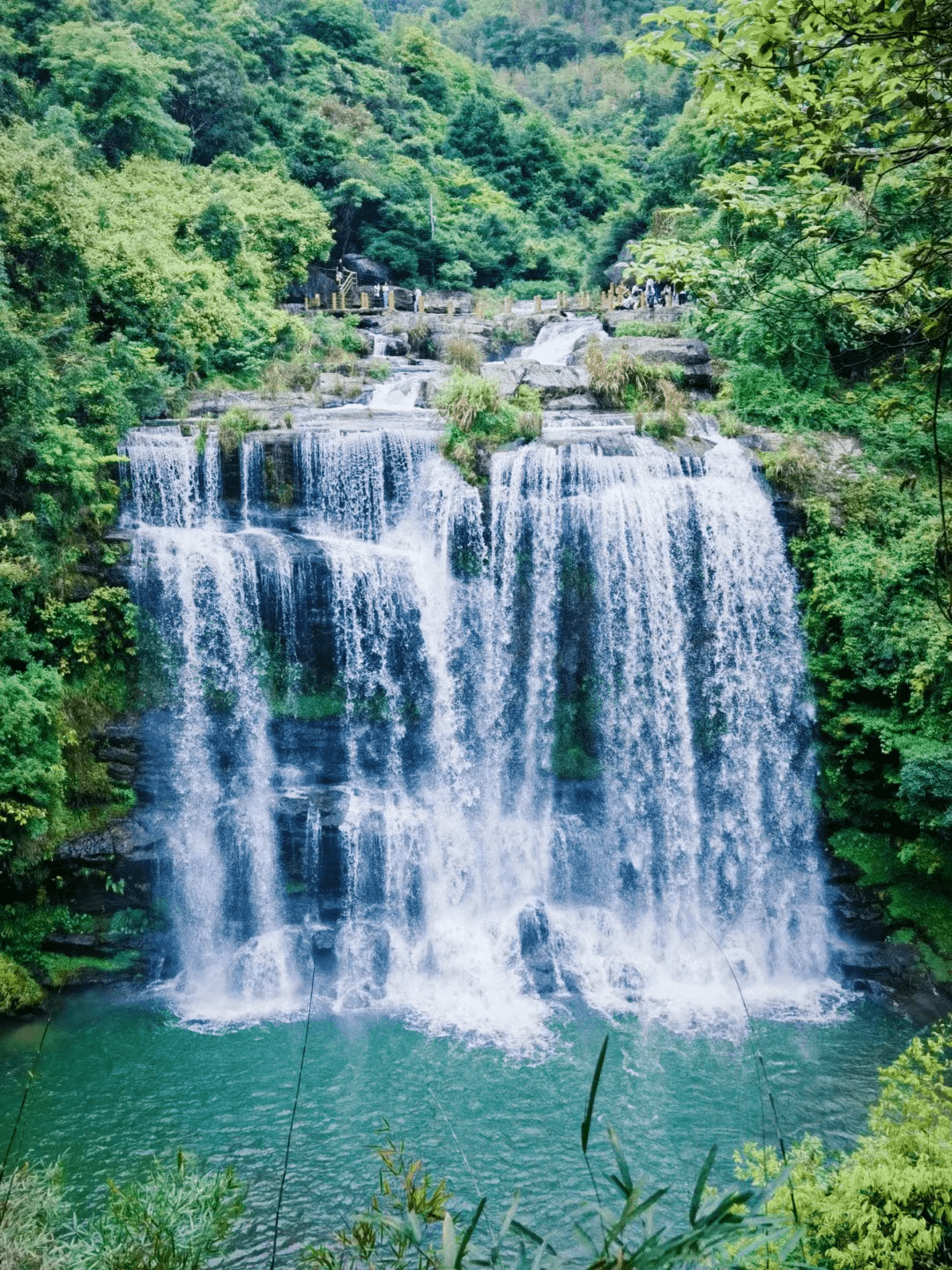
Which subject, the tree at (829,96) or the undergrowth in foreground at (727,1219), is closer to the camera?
the undergrowth in foreground at (727,1219)

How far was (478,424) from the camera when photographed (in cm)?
1441

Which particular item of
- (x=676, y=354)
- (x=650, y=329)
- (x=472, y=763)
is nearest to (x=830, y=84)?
(x=472, y=763)

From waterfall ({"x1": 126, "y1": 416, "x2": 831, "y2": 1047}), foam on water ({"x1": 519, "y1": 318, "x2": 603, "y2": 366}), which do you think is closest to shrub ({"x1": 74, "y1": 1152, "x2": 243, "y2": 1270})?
waterfall ({"x1": 126, "y1": 416, "x2": 831, "y2": 1047})

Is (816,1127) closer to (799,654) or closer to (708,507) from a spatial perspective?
(799,654)

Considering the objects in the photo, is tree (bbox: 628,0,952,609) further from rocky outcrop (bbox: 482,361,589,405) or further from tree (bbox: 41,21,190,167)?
tree (bbox: 41,21,190,167)

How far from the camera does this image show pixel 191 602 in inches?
495

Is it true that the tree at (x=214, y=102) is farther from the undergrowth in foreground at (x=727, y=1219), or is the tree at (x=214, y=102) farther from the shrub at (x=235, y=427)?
the undergrowth in foreground at (x=727, y=1219)

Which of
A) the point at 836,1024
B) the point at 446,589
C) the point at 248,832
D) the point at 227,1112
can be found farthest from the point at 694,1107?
the point at 446,589

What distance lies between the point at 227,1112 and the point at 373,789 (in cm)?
467

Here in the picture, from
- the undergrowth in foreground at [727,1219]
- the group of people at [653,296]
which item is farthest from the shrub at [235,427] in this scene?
the group of people at [653,296]

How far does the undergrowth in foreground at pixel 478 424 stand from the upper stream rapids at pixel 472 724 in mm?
358

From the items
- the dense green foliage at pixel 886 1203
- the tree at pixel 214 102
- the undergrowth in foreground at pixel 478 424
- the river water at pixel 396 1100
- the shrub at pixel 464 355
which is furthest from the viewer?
the tree at pixel 214 102

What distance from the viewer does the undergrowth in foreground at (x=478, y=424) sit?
13.7 metres

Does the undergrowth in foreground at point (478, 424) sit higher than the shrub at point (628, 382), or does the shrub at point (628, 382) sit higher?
the shrub at point (628, 382)
